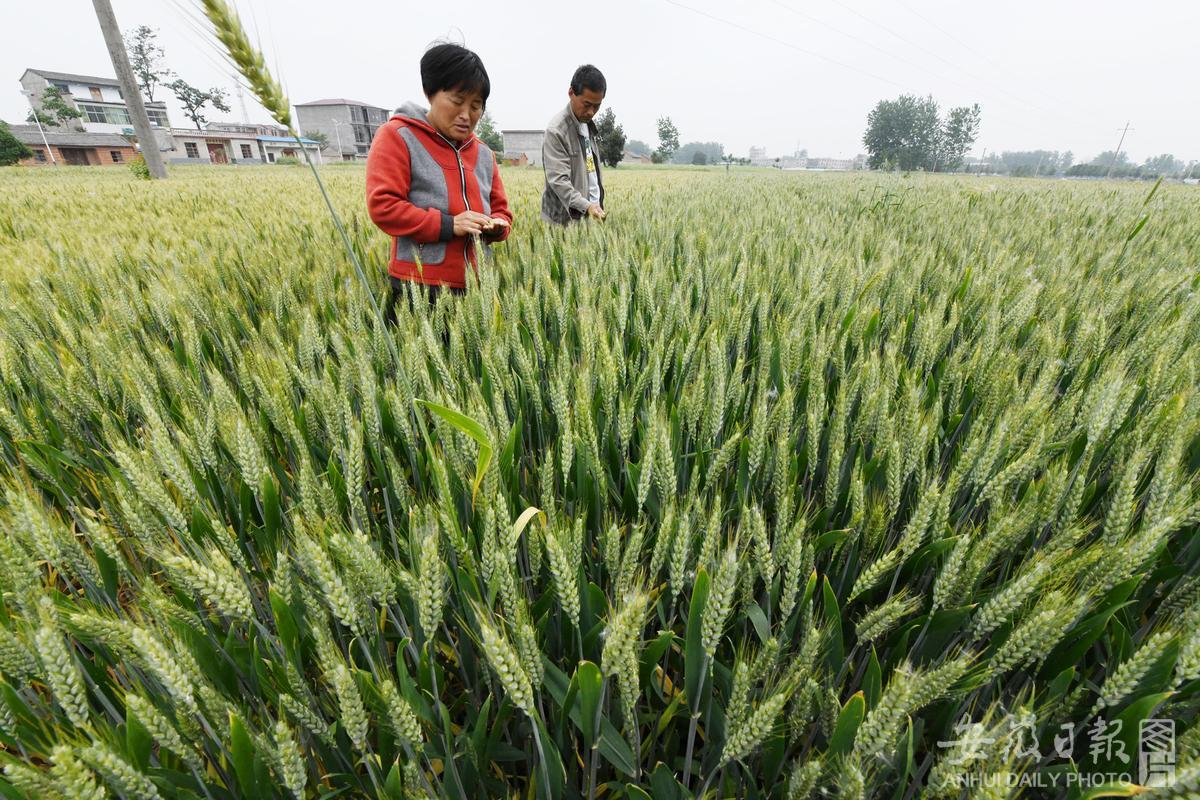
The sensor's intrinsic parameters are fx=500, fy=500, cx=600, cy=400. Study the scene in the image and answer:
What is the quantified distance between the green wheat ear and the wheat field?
52cm

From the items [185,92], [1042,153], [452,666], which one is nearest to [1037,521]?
[452,666]

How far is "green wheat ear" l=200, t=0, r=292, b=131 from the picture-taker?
0.78 m

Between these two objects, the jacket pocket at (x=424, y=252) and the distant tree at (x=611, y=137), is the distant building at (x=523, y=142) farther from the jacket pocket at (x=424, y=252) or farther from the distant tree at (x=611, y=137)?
the jacket pocket at (x=424, y=252)

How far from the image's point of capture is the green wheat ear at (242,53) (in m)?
0.78

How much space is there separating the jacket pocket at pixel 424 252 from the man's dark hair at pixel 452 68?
2.15 ft

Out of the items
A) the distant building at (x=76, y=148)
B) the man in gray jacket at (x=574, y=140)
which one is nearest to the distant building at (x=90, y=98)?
the distant building at (x=76, y=148)

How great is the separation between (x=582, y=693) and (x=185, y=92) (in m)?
76.2

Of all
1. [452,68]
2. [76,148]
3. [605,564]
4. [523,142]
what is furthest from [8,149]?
[523,142]

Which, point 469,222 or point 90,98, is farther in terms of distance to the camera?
point 90,98

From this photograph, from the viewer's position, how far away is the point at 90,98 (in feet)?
160

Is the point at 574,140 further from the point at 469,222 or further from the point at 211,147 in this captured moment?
the point at 211,147

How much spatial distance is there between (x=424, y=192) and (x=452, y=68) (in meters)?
0.56

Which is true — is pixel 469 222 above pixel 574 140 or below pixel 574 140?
below

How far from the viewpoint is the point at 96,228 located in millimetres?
4309
